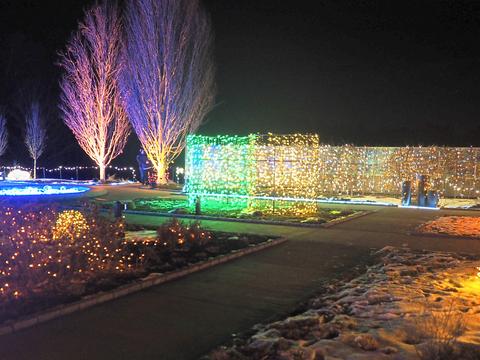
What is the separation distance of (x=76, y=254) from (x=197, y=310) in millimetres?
2452

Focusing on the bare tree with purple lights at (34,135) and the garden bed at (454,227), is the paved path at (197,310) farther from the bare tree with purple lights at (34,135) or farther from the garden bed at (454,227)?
the bare tree with purple lights at (34,135)

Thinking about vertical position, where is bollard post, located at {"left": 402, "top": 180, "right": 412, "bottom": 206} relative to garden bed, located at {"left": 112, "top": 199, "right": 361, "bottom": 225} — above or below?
above

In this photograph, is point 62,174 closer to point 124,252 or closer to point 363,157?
point 363,157

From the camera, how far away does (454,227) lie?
15148 millimetres

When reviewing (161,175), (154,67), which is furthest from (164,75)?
(161,175)

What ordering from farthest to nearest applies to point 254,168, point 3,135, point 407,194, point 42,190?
1. point 3,135
2. point 42,190
3. point 407,194
4. point 254,168

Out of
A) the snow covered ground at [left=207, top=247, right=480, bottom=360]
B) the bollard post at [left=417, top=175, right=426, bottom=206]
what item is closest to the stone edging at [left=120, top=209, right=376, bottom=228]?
the bollard post at [left=417, top=175, right=426, bottom=206]

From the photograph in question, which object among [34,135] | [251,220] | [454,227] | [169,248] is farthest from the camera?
[34,135]

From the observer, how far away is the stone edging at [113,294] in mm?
6066

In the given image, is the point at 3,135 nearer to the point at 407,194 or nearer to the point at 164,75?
the point at 164,75

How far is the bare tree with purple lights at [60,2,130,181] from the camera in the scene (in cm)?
3444

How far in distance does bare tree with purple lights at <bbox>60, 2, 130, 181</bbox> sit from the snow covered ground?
1168 inches

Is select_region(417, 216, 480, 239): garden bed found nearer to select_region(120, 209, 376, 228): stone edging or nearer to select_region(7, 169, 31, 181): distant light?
select_region(120, 209, 376, 228): stone edging

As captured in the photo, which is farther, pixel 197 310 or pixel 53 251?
pixel 53 251
